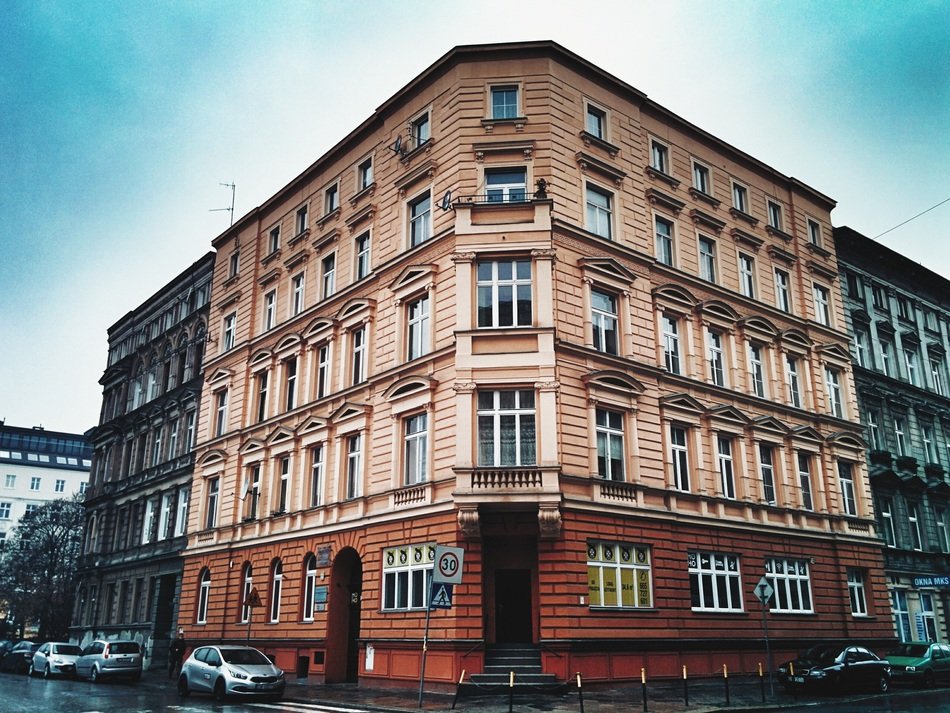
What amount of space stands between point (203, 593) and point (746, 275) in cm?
2840

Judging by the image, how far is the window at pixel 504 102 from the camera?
1141 inches

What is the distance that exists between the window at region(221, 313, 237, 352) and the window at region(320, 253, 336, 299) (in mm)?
8043

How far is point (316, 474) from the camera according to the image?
1281 inches

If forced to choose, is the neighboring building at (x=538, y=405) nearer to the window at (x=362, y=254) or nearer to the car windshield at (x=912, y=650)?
the window at (x=362, y=254)

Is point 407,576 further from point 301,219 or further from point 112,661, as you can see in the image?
point 301,219

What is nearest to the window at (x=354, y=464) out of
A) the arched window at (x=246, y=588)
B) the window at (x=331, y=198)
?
the arched window at (x=246, y=588)

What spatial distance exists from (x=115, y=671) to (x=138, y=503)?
1795cm

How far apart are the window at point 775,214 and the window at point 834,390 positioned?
6.85m

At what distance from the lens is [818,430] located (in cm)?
3472

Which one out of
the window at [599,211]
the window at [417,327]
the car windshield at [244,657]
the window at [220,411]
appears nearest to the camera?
the car windshield at [244,657]

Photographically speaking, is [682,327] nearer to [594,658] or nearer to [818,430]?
[818,430]

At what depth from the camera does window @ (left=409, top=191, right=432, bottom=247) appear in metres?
29.5

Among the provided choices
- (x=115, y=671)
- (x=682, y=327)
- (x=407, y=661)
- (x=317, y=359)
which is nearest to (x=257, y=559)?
(x=115, y=671)

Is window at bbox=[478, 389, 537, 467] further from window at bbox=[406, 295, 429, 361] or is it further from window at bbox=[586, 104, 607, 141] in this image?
window at bbox=[586, 104, 607, 141]
